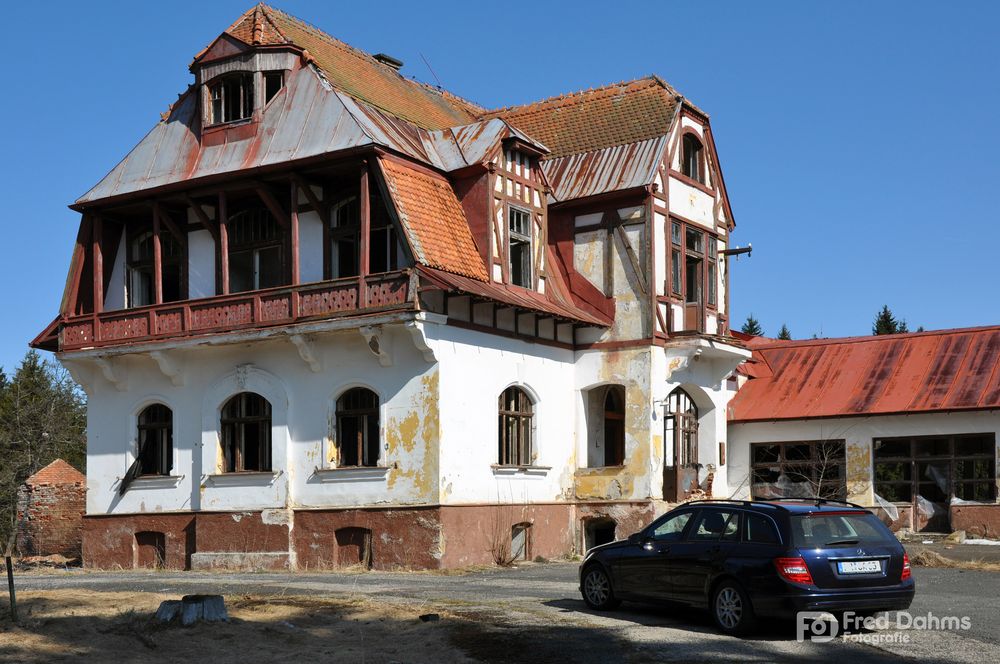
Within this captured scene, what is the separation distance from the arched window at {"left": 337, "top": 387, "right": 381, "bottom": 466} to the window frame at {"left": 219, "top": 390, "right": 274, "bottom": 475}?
161cm

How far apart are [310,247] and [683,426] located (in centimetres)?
966

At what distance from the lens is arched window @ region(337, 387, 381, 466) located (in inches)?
923

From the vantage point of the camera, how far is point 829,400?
31312 mm

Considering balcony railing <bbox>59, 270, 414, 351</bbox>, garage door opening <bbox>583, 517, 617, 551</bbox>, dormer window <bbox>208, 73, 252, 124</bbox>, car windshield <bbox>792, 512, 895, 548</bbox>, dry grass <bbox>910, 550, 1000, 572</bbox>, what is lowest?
dry grass <bbox>910, 550, 1000, 572</bbox>

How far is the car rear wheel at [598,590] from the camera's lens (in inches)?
587

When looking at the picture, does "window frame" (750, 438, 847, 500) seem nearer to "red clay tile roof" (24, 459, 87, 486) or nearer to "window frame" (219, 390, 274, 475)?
"window frame" (219, 390, 274, 475)

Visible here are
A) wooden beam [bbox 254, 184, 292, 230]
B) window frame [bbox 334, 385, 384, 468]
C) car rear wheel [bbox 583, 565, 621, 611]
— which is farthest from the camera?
wooden beam [bbox 254, 184, 292, 230]

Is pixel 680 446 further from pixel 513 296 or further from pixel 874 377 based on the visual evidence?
pixel 874 377

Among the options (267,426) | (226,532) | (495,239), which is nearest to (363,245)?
(495,239)

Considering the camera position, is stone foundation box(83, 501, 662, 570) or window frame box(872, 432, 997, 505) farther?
window frame box(872, 432, 997, 505)

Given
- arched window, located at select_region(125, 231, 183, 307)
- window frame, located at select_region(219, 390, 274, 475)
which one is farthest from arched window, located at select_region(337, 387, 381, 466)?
arched window, located at select_region(125, 231, 183, 307)

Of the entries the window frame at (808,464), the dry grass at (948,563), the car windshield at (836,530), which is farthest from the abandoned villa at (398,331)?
the car windshield at (836,530)

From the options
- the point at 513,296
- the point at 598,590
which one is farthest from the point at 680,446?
the point at 598,590

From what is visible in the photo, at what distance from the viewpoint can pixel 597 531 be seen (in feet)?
87.2
